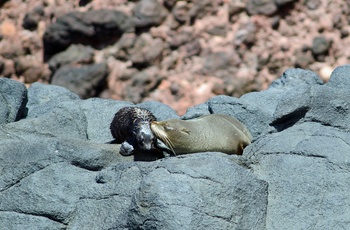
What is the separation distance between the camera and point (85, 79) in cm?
1173

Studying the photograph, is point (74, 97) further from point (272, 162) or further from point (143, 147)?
point (272, 162)

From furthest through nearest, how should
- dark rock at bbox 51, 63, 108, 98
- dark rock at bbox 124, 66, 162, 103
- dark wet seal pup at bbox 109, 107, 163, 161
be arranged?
dark rock at bbox 124, 66, 162, 103 → dark rock at bbox 51, 63, 108, 98 → dark wet seal pup at bbox 109, 107, 163, 161

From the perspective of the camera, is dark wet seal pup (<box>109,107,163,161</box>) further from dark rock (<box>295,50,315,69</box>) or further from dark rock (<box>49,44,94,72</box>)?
dark rock (<box>295,50,315,69</box>)

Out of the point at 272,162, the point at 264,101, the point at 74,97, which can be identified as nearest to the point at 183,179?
the point at 272,162

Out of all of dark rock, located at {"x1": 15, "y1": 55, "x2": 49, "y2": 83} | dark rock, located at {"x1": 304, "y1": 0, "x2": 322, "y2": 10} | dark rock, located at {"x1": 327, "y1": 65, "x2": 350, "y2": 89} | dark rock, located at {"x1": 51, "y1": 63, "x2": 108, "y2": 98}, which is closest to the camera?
dark rock, located at {"x1": 327, "y1": 65, "x2": 350, "y2": 89}

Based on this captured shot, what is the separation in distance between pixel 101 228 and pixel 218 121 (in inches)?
66.7

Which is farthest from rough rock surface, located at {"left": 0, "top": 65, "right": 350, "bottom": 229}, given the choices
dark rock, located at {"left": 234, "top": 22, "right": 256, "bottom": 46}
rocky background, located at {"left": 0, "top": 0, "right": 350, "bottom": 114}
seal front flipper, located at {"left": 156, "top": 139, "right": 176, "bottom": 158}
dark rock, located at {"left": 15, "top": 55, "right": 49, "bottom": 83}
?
dark rock, located at {"left": 15, "top": 55, "right": 49, "bottom": 83}

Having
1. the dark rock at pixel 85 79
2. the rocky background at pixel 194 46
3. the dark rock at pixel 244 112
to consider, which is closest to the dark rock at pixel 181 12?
the rocky background at pixel 194 46

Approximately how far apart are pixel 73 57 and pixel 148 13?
101cm

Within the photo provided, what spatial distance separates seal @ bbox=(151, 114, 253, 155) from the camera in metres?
7.85

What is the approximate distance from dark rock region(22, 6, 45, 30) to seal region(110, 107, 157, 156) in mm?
4234

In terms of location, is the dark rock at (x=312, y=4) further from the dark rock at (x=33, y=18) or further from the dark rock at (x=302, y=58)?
the dark rock at (x=33, y=18)

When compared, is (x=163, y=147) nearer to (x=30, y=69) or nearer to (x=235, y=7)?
(x=235, y=7)

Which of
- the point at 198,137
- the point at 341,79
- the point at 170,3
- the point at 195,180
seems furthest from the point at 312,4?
the point at 195,180
